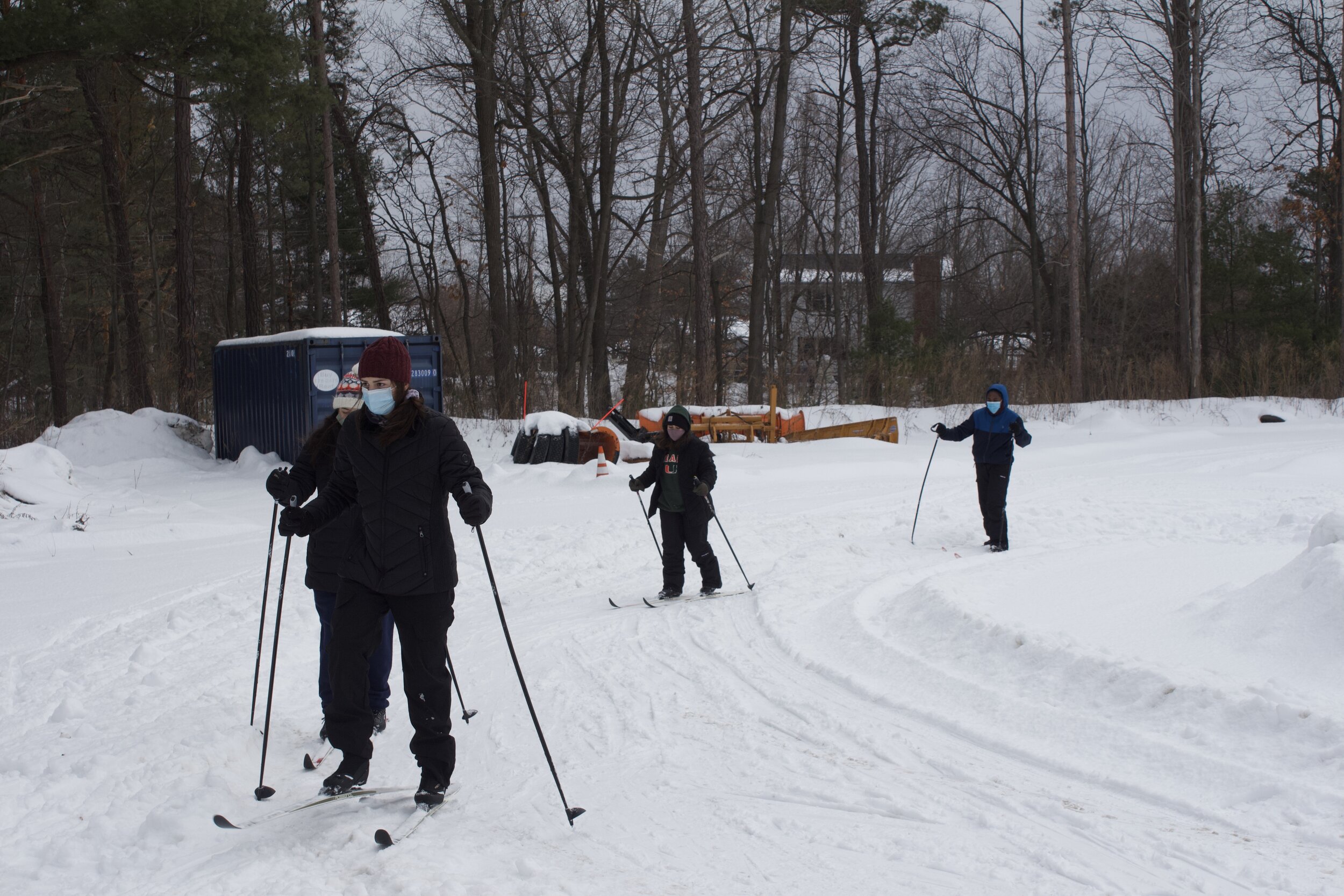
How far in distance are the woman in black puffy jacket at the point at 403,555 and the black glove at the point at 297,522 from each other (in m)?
0.29

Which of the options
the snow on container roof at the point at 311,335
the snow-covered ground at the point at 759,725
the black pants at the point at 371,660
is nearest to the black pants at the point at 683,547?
the snow-covered ground at the point at 759,725

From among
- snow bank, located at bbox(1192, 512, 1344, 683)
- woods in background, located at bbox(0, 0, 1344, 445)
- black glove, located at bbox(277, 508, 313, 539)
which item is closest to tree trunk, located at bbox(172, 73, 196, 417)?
woods in background, located at bbox(0, 0, 1344, 445)

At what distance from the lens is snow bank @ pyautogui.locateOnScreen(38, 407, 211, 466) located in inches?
704

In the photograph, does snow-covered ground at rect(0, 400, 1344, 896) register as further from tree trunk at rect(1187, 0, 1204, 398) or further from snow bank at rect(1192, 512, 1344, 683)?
tree trunk at rect(1187, 0, 1204, 398)

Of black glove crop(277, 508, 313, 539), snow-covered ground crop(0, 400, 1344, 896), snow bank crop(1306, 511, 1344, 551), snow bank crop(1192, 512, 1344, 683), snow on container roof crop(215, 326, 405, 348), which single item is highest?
snow on container roof crop(215, 326, 405, 348)

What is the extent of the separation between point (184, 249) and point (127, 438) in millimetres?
4881

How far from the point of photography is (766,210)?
27953 mm

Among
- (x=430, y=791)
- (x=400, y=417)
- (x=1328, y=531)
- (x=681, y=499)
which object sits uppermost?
(x=400, y=417)

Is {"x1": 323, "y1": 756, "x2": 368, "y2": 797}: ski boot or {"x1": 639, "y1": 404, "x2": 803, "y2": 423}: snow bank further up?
{"x1": 639, "y1": 404, "x2": 803, "y2": 423}: snow bank

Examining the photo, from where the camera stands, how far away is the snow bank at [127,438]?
17.9 metres

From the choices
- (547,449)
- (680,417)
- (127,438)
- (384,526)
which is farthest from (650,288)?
(384,526)

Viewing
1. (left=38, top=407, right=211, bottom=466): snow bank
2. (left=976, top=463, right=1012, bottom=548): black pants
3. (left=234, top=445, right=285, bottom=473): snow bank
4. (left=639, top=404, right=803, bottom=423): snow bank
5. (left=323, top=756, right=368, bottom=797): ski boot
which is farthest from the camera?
(left=639, top=404, right=803, bottom=423): snow bank

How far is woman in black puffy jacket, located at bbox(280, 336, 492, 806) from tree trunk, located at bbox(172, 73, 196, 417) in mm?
19423

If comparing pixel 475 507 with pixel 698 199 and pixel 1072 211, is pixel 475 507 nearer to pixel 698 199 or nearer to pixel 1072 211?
pixel 698 199
